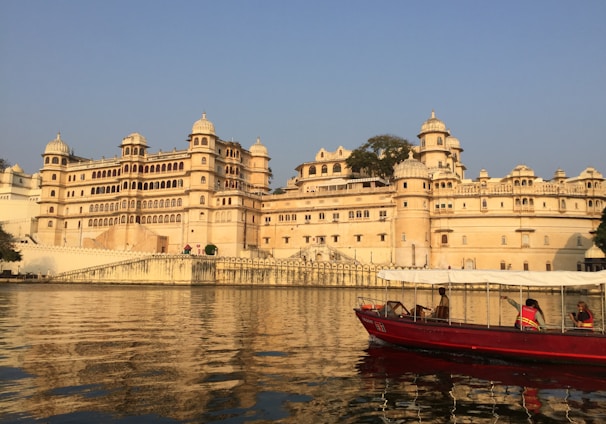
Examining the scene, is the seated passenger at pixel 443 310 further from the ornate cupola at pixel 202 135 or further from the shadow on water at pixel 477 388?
the ornate cupola at pixel 202 135

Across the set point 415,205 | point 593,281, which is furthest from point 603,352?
point 415,205

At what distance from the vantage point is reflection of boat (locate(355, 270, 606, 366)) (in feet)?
46.3

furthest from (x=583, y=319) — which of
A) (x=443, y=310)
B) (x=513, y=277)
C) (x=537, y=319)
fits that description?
(x=443, y=310)

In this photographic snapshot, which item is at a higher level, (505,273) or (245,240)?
(245,240)

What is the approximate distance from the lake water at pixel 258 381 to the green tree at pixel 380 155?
5333 cm

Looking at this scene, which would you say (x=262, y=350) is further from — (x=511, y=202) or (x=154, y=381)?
(x=511, y=202)

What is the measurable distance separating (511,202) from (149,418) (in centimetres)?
5732

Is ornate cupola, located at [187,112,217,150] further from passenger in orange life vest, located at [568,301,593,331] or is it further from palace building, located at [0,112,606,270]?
passenger in orange life vest, located at [568,301,593,331]

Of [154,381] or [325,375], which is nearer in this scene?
[154,381]

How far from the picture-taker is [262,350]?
52.2ft

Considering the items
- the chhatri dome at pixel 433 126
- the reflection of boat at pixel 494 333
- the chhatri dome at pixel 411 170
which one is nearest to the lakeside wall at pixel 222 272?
the chhatri dome at pixel 411 170

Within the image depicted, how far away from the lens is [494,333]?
49.2 ft

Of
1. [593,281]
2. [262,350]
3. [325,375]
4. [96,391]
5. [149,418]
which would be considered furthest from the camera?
[262,350]

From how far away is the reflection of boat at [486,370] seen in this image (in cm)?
1270
